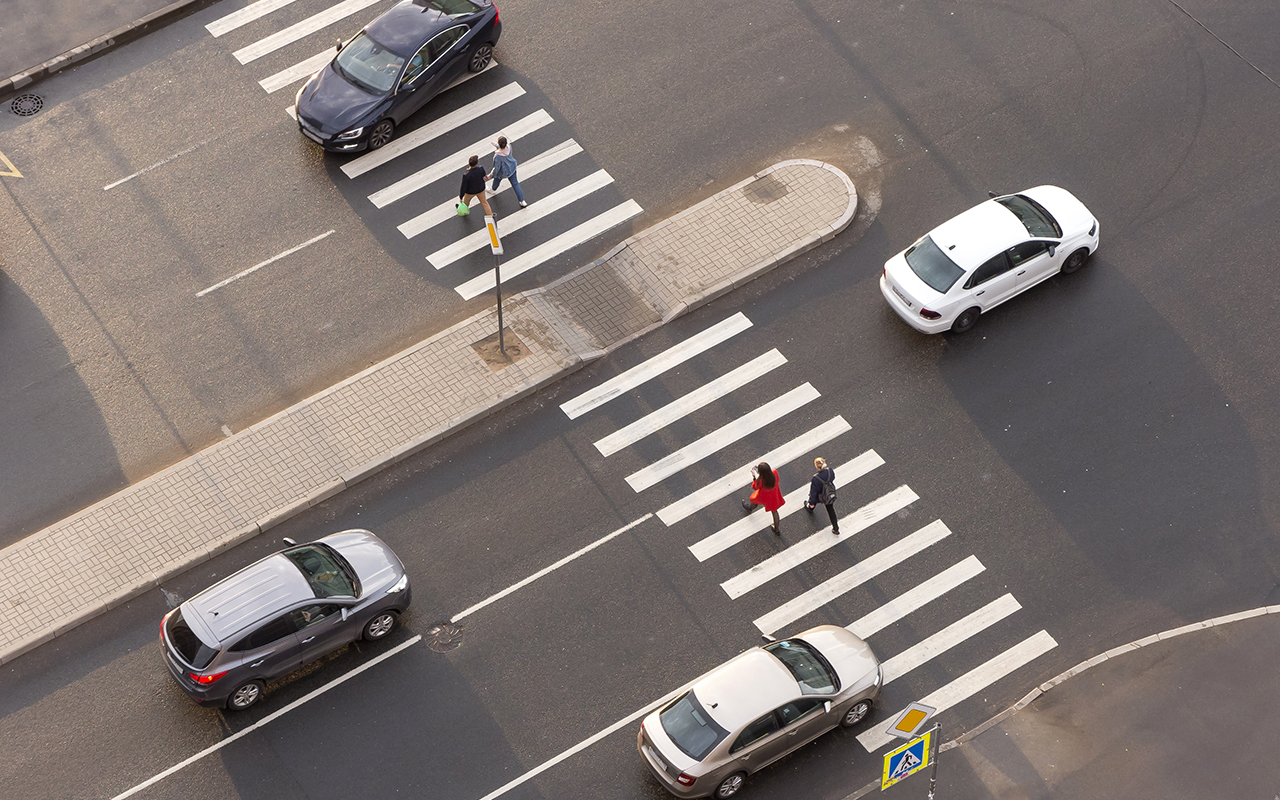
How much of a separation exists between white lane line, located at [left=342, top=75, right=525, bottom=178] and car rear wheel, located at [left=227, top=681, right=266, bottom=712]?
10.5 metres

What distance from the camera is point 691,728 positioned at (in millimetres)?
17844

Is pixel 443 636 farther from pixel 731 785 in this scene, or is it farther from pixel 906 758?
pixel 906 758

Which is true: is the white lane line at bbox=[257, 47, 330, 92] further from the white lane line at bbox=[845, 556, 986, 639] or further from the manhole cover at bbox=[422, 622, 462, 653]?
the white lane line at bbox=[845, 556, 986, 639]

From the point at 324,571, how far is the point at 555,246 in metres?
7.85

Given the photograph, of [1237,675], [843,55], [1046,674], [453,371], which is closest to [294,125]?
[453,371]

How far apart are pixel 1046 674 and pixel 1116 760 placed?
4.96ft

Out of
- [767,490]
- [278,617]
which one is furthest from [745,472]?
[278,617]

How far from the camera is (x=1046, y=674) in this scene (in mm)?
19422

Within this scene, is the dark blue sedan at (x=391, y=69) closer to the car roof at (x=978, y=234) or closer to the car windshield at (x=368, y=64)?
the car windshield at (x=368, y=64)

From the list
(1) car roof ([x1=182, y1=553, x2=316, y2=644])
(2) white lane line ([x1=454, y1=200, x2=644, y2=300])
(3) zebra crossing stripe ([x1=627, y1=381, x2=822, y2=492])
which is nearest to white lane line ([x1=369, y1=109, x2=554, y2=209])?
(2) white lane line ([x1=454, y1=200, x2=644, y2=300])

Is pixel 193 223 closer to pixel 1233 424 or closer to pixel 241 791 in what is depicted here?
pixel 241 791

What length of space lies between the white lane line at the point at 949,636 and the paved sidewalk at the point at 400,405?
7.19m

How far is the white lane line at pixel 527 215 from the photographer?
2392 cm

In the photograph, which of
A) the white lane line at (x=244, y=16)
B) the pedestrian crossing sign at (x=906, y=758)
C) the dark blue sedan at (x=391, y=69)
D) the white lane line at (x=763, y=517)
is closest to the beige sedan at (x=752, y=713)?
the white lane line at (x=763, y=517)
